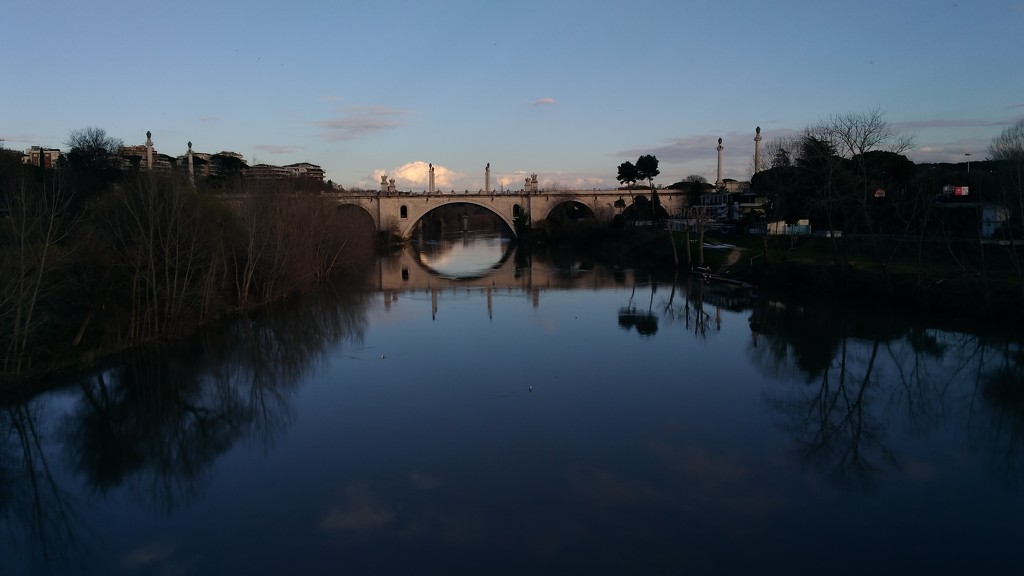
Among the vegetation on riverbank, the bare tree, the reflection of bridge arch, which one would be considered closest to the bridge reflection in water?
the vegetation on riverbank

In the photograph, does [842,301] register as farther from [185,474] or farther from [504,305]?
[185,474]

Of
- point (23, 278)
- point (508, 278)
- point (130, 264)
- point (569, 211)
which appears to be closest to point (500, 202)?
point (569, 211)

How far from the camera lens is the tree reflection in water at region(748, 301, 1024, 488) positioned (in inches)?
437

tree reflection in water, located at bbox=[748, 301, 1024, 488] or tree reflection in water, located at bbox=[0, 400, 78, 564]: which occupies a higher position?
tree reflection in water, located at bbox=[748, 301, 1024, 488]

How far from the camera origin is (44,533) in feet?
29.5

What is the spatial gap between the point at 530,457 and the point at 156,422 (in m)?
7.43

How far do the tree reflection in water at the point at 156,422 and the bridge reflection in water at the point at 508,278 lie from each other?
7931mm

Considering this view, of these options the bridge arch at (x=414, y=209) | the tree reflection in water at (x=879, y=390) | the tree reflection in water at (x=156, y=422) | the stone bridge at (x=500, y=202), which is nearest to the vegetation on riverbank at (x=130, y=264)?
the tree reflection in water at (x=156, y=422)

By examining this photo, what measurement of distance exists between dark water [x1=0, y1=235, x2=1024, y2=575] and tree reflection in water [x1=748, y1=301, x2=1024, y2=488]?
7 centimetres

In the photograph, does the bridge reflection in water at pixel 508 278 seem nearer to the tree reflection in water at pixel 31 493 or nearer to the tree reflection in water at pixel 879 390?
the tree reflection in water at pixel 879 390

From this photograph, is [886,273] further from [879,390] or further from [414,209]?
[414,209]

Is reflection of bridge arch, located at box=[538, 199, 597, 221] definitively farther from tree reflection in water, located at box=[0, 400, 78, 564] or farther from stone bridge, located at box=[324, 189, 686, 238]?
tree reflection in water, located at box=[0, 400, 78, 564]

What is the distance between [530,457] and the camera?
1080 cm

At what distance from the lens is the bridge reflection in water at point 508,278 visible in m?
29.7
